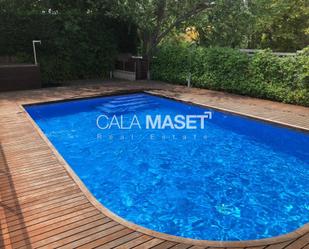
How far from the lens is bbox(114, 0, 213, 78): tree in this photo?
13.9m

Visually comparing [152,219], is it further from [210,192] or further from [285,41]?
[285,41]

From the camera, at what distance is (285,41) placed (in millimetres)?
21469

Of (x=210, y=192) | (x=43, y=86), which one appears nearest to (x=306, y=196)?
(x=210, y=192)

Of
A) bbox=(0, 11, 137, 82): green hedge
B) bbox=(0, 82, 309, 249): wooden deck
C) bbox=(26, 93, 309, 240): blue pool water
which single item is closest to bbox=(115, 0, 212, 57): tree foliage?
bbox=(0, 11, 137, 82): green hedge

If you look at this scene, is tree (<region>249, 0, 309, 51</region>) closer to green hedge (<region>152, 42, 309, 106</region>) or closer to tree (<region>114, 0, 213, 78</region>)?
tree (<region>114, 0, 213, 78</region>)

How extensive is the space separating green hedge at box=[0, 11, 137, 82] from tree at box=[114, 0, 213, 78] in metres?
1.78

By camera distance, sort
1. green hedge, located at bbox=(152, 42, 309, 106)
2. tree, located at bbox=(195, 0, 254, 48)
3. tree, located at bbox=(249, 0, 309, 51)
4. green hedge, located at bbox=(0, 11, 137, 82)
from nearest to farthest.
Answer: green hedge, located at bbox=(152, 42, 309, 106) → tree, located at bbox=(195, 0, 254, 48) → green hedge, located at bbox=(0, 11, 137, 82) → tree, located at bbox=(249, 0, 309, 51)

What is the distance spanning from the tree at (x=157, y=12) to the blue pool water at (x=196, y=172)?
5.99 m

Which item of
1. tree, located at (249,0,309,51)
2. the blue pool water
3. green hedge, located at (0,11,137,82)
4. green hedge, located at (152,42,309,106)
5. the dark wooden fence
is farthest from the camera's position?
tree, located at (249,0,309,51)

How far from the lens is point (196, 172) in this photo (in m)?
6.52

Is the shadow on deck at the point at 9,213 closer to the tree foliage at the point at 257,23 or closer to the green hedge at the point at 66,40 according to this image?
the green hedge at the point at 66,40

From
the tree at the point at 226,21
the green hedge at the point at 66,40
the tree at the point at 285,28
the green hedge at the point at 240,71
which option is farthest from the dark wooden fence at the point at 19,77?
the tree at the point at 285,28

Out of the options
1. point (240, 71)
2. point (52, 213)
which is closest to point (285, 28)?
point (240, 71)

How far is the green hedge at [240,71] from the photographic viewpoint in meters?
9.82
